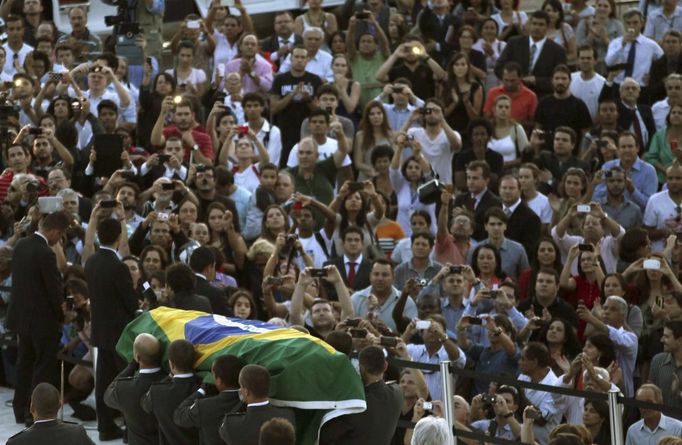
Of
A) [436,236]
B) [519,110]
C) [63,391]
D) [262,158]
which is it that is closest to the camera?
[63,391]

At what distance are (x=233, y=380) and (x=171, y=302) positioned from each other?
2043 millimetres

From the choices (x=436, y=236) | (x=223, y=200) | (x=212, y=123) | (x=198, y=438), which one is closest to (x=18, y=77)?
(x=212, y=123)

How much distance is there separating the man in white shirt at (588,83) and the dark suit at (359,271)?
397 cm

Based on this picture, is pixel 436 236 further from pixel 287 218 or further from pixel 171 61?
pixel 171 61

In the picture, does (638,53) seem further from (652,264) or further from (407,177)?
(652,264)

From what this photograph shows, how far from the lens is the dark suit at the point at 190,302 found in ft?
35.4

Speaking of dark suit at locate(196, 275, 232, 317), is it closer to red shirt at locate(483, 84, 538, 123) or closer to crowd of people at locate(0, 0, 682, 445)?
crowd of people at locate(0, 0, 682, 445)

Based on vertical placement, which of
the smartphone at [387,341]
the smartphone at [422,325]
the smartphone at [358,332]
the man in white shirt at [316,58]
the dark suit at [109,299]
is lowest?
the man in white shirt at [316,58]

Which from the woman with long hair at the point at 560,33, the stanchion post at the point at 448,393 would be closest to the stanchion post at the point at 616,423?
the stanchion post at the point at 448,393

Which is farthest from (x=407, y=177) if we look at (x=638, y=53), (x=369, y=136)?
(x=638, y=53)

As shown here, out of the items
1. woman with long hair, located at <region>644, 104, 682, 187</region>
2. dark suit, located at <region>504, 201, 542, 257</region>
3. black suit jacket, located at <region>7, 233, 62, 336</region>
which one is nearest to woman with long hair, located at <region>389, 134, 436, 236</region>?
dark suit, located at <region>504, 201, 542, 257</region>

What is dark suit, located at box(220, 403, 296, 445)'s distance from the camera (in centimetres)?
861

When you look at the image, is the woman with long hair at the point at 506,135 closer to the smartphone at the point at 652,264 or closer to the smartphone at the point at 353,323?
the smartphone at the point at 652,264

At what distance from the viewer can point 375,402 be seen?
9195 millimetres
